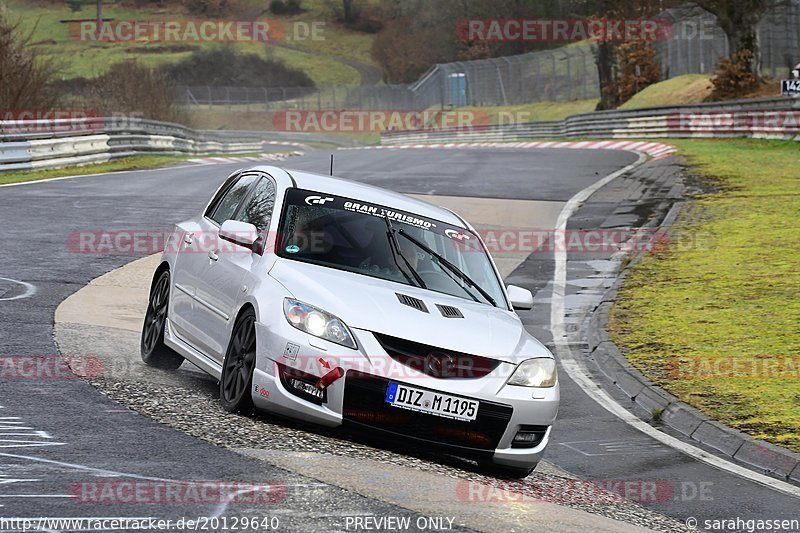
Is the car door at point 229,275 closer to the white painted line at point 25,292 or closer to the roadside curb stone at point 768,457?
the white painted line at point 25,292

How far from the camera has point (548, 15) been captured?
344 ft

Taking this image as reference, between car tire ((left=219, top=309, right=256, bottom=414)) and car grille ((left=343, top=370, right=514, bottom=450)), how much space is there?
2.40 ft

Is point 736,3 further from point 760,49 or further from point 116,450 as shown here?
point 116,450

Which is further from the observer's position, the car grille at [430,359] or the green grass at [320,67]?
the green grass at [320,67]

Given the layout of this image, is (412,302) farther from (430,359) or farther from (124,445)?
(124,445)

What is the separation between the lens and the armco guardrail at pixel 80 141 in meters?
27.5

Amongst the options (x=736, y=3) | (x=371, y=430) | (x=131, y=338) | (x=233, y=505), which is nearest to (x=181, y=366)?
(x=131, y=338)

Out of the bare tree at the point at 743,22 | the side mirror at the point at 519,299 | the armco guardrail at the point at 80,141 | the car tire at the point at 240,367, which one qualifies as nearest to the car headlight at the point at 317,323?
the car tire at the point at 240,367

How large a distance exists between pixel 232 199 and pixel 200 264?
2.44 ft

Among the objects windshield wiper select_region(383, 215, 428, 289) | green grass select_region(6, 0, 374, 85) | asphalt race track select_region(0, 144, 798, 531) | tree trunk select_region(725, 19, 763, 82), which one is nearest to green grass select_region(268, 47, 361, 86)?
green grass select_region(6, 0, 374, 85)

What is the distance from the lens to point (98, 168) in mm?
31453

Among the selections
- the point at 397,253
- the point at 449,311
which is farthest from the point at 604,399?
the point at 449,311

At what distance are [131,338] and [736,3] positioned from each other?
129 feet

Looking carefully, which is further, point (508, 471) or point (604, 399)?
point (604, 399)
